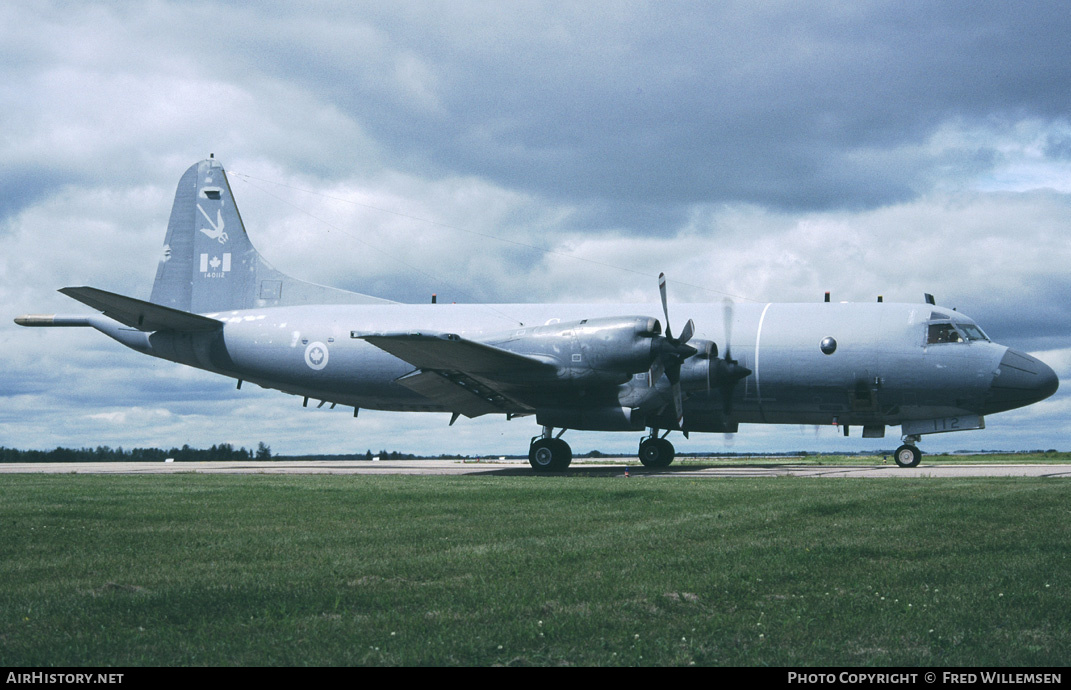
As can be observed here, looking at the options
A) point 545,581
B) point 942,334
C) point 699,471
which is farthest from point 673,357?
point 545,581

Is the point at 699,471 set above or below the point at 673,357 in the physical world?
below

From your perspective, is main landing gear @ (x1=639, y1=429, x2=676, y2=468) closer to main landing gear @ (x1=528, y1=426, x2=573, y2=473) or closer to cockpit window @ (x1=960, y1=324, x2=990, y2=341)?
main landing gear @ (x1=528, y1=426, x2=573, y2=473)

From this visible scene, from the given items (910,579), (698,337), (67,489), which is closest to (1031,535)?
(910,579)

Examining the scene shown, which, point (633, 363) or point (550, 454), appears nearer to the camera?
point (633, 363)

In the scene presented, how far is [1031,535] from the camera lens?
10.2 m

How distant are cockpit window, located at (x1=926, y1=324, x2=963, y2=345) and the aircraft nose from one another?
1.34 m

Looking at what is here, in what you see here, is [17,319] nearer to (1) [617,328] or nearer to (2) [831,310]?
(1) [617,328]

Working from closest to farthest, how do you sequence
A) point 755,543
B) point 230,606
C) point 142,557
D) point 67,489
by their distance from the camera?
point 230,606
point 142,557
point 755,543
point 67,489

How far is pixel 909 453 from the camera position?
25406mm

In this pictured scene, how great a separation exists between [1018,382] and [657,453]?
1109cm

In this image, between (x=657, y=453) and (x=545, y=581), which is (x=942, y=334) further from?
(x=545, y=581)

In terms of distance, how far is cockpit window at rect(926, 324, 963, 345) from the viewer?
2417cm

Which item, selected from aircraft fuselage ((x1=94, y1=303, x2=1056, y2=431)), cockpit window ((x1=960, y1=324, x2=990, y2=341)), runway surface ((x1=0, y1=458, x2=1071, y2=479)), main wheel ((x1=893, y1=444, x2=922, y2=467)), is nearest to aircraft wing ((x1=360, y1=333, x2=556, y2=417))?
aircraft fuselage ((x1=94, y1=303, x2=1056, y2=431))

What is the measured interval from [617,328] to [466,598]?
16191mm
